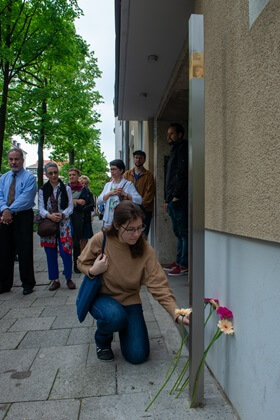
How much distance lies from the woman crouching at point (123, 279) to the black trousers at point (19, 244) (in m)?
2.12

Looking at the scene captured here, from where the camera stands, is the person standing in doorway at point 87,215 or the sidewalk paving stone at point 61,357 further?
the person standing in doorway at point 87,215

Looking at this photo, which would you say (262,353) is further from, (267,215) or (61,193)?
(61,193)

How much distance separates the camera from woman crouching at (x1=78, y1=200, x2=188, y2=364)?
2580 millimetres

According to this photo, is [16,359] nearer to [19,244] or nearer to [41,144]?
[19,244]

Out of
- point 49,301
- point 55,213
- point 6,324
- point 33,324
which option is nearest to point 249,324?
point 33,324

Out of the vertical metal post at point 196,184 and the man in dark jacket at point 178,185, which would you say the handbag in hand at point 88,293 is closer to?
the vertical metal post at point 196,184

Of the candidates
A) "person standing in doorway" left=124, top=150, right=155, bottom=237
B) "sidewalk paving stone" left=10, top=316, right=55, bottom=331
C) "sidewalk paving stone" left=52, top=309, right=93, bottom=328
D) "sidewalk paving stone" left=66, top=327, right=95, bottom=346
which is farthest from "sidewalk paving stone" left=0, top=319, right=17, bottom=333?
"person standing in doorway" left=124, top=150, right=155, bottom=237

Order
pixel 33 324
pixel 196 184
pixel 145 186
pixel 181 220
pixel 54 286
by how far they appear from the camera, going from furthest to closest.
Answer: pixel 145 186 < pixel 54 286 < pixel 181 220 < pixel 33 324 < pixel 196 184

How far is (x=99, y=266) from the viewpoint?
258cm

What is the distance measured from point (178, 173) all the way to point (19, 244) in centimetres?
220

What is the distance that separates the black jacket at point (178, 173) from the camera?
4588mm

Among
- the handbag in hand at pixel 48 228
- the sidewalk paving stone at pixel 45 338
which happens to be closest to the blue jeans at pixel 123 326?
the sidewalk paving stone at pixel 45 338

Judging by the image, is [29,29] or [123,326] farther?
[29,29]

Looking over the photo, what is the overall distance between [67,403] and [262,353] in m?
1.23
